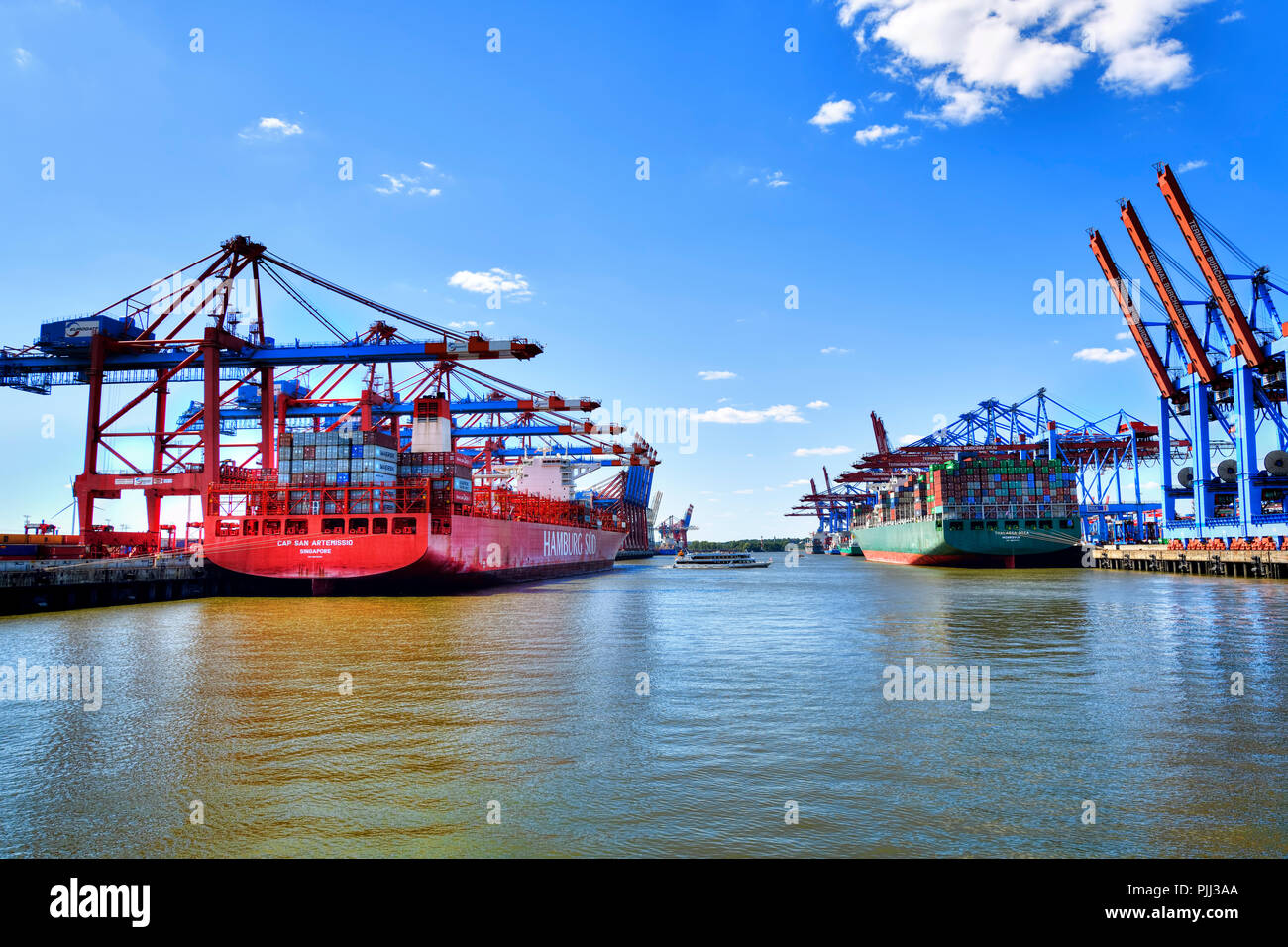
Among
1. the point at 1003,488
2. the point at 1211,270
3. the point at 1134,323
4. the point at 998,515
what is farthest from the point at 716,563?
the point at 1211,270

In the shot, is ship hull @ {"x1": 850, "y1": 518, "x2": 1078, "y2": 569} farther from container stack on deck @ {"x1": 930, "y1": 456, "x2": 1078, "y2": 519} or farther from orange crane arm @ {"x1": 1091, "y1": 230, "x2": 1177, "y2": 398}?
orange crane arm @ {"x1": 1091, "y1": 230, "x2": 1177, "y2": 398}

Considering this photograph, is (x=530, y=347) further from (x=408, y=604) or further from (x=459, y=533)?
(x=408, y=604)

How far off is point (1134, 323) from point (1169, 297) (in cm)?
493

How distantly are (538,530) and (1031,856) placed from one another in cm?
5225

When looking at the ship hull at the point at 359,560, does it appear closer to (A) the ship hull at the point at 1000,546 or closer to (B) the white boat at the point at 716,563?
(B) the white boat at the point at 716,563

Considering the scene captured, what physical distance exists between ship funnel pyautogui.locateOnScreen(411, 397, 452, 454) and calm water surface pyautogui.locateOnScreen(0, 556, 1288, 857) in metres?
24.1

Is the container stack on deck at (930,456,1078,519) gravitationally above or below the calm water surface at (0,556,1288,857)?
above

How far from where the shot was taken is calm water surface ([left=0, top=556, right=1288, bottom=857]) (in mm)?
7434

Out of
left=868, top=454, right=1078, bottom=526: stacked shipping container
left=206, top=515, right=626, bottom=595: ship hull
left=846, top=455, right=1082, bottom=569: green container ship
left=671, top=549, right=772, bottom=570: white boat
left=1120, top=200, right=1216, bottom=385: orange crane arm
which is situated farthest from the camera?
left=671, top=549, right=772, bottom=570: white boat

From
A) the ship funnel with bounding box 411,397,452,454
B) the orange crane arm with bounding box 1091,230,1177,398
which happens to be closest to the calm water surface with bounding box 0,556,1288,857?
the ship funnel with bounding box 411,397,452,454

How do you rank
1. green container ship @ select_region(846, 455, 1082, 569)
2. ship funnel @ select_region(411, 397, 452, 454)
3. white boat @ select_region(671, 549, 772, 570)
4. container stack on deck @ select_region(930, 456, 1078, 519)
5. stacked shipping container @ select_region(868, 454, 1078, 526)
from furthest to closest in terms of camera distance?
1. white boat @ select_region(671, 549, 772, 570)
2. container stack on deck @ select_region(930, 456, 1078, 519)
3. stacked shipping container @ select_region(868, 454, 1078, 526)
4. green container ship @ select_region(846, 455, 1082, 569)
5. ship funnel @ select_region(411, 397, 452, 454)

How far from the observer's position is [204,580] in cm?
3969

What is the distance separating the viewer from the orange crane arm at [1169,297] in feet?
176

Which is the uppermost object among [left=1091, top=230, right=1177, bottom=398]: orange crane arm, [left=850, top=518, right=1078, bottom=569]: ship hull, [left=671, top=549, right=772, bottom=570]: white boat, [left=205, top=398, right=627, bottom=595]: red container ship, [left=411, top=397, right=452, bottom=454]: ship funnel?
[left=1091, top=230, right=1177, bottom=398]: orange crane arm
